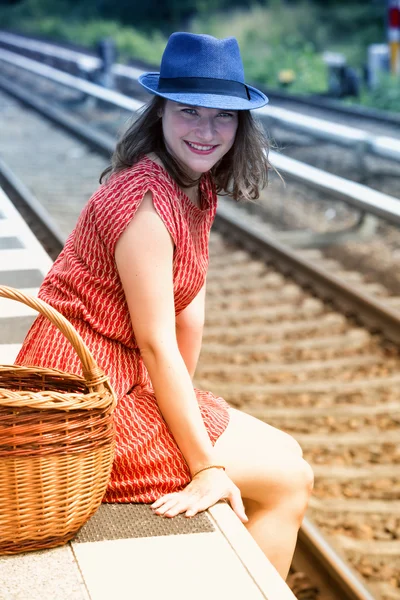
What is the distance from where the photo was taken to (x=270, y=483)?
2.64 meters

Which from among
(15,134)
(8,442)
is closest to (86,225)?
(8,442)

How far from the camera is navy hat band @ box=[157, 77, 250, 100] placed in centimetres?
267

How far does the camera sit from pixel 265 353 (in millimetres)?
5746

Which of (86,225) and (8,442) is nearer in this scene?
(8,442)

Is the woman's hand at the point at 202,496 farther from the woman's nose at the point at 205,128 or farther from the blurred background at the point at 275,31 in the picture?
the blurred background at the point at 275,31

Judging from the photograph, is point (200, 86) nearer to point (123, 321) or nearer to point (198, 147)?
point (198, 147)

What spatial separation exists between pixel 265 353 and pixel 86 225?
3.19m

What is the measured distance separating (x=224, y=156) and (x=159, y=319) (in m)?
0.65

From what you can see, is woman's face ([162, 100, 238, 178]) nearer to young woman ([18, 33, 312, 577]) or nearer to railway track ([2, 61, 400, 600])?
young woman ([18, 33, 312, 577])

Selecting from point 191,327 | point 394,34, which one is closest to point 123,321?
point 191,327

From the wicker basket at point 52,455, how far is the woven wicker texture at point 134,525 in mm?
70

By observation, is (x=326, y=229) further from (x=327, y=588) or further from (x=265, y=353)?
(x=327, y=588)

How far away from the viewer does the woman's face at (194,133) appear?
2697 millimetres

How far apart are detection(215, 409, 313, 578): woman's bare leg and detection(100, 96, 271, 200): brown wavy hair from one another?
0.75 m
